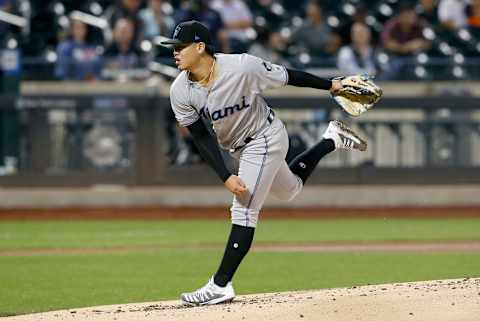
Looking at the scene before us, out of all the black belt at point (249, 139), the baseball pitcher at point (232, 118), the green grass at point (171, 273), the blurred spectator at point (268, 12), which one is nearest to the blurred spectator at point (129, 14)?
the blurred spectator at point (268, 12)

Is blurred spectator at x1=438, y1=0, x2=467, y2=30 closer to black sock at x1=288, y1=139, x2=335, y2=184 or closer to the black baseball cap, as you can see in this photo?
black sock at x1=288, y1=139, x2=335, y2=184

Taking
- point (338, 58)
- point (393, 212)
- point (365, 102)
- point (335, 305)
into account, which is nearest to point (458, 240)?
point (393, 212)

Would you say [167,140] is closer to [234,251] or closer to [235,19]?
[235,19]

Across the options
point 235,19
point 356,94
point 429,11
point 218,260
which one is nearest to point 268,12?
point 235,19

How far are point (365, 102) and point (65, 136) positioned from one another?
8558 mm

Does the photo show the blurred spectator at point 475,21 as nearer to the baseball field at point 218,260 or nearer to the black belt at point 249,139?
the baseball field at point 218,260

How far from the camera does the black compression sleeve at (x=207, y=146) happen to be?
7.26 meters

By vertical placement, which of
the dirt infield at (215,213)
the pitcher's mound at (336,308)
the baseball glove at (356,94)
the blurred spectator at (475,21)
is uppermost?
the baseball glove at (356,94)

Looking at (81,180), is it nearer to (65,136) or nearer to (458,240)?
(65,136)

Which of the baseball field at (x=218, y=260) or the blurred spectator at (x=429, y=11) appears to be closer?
the baseball field at (x=218, y=260)

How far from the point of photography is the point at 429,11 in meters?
18.4

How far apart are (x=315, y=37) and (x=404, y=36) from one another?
1.27 metres

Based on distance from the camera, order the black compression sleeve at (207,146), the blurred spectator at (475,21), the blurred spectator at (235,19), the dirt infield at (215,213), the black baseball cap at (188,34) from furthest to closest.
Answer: the blurred spectator at (475,21) → the blurred spectator at (235,19) → the dirt infield at (215,213) → the black compression sleeve at (207,146) → the black baseball cap at (188,34)

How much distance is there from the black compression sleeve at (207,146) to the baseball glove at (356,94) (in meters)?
0.92
